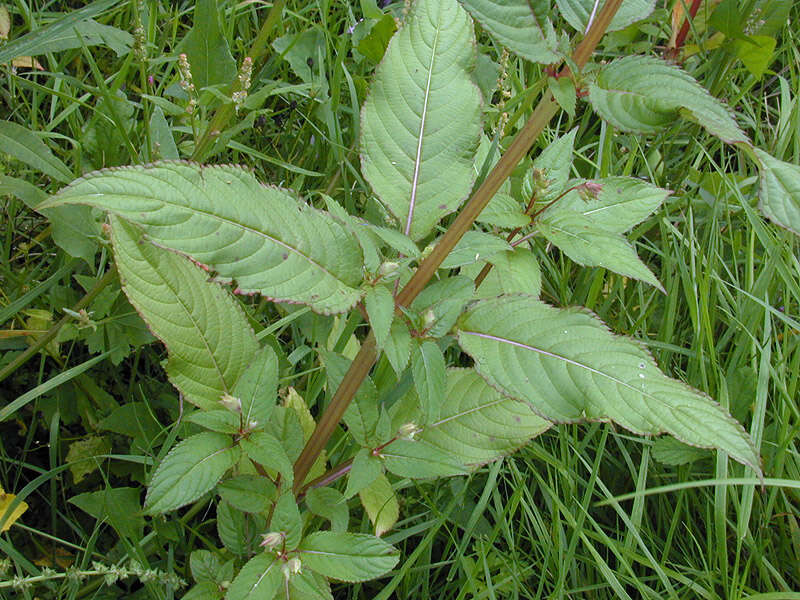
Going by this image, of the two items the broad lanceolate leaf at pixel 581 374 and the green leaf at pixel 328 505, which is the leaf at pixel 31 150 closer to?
the green leaf at pixel 328 505

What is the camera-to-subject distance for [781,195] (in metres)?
1.00

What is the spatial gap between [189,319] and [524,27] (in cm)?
84

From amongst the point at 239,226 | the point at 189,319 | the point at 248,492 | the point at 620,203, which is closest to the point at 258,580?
the point at 248,492

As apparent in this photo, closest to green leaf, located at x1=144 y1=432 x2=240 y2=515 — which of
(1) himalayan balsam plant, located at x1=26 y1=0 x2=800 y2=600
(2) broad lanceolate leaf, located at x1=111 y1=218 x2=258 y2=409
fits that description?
(1) himalayan balsam plant, located at x1=26 y1=0 x2=800 y2=600

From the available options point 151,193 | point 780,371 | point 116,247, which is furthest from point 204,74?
point 780,371

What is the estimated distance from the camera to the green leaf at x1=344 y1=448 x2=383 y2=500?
4.43 ft

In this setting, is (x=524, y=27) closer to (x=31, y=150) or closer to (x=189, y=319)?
(x=189, y=319)

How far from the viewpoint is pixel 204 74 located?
215 cm

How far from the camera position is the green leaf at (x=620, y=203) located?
1.73m

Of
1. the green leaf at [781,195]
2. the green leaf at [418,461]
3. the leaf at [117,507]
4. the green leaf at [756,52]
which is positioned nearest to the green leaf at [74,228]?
the leaf at [117,507]

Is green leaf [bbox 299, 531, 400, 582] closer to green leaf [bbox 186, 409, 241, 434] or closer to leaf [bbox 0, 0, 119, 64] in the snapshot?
green leaf [bbox 186, 409, 241, 434]

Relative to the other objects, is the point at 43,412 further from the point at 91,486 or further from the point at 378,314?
the point at 378,314

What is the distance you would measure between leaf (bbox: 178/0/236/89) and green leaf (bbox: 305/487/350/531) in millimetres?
1258

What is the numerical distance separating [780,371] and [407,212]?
4.69 feet
